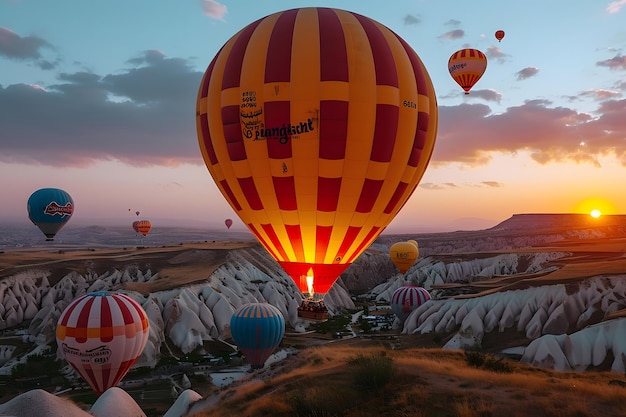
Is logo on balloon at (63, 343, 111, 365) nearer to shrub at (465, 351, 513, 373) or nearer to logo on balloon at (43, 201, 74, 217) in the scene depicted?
shrub at (465, 351, 513, 373)

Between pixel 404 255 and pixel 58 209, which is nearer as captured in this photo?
pixel 58 209

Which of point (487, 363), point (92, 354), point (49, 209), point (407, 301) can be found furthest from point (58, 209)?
point (487, 363)

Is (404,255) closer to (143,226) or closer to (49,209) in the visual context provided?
(49,209)

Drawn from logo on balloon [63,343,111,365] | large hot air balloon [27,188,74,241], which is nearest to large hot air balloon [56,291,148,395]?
logo on balloon [63,343,111,365]

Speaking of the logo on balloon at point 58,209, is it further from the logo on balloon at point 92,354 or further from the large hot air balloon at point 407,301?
the large hot air balloon at point 407,301

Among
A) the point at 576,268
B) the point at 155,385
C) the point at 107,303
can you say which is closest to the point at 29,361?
the point at 155,385

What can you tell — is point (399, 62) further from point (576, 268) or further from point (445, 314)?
point (576, 268)

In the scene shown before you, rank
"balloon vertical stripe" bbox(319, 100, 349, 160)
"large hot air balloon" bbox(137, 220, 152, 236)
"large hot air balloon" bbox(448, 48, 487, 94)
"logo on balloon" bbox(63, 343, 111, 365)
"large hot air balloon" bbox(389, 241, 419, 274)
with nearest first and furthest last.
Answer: "balloon vertical stripe" bbox(319, 100, 349, 160)
"logo on balloon" bbox(63, 343, 111, 365)
"large hot air balloon" bbox(448, 48, 487, 94)
"large hot air balloon" bbox(389, 241, 419, 274)
"large hot air balloon" bbox(137, 220, 152, 236)
